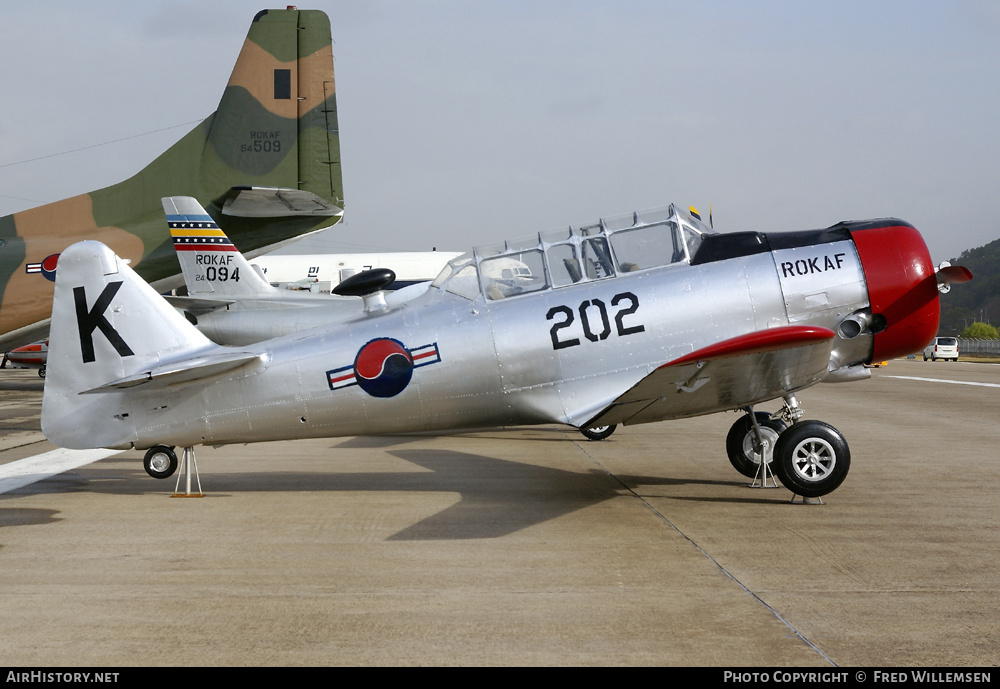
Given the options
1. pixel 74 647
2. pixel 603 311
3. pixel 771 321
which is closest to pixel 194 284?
pixel 603 311

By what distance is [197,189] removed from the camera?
14.7 metres

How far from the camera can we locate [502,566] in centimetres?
540

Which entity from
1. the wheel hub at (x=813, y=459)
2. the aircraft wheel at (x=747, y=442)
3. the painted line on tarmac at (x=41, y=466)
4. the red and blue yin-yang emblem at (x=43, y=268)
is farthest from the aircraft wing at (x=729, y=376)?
the red and blue yin-yang emblem at (x=43, y=268)

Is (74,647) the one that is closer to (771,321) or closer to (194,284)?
(771,321)

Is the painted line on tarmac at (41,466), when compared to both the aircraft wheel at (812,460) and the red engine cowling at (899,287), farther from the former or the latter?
the red engine cowling at (899,287)

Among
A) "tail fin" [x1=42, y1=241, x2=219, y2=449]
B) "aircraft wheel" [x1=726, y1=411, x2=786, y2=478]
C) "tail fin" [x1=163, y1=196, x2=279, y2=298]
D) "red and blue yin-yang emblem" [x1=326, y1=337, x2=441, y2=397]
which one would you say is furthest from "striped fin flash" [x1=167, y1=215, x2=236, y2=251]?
"aircraft wheel" [x1=726, y1=411, x2=786, y2=478]

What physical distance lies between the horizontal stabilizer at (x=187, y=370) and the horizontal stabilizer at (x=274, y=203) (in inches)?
239

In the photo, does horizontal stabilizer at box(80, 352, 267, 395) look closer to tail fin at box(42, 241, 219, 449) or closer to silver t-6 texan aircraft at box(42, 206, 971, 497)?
silver t-6 texan aircraft at box(42, 206, 971, 497)

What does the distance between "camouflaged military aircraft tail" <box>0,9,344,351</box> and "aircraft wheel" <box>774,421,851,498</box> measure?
902 centimetres

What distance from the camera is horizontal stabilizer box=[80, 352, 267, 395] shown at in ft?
23.5

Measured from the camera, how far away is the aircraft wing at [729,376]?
6102 mm

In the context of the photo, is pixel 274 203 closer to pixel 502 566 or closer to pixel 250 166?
pixel 250 166

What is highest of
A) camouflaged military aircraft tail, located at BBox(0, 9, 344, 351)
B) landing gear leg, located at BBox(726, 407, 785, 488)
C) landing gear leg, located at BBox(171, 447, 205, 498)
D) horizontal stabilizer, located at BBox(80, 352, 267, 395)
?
camouflaged military aircraft tail, located at BBox(0, 9, 344, 351)

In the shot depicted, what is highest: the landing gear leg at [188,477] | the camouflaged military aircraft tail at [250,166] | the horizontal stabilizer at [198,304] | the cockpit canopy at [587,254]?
the camouflaged military aircraft tail at [250,166]
